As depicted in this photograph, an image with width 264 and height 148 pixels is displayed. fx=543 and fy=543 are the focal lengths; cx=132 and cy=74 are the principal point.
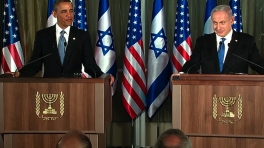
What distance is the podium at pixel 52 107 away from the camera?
173 inches

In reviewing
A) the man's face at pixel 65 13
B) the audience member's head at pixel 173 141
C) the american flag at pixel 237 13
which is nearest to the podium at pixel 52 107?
the man's face at pixel 65 13

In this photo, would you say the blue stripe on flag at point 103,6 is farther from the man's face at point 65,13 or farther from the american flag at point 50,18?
the man's face at point 65,13

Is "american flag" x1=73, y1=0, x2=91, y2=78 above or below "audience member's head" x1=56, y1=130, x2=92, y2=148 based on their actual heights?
above

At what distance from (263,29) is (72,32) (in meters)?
2.65

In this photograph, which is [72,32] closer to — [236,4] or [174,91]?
[174,91]

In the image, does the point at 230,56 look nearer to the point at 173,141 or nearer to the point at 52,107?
the point at 52,107

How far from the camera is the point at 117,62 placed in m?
6.98

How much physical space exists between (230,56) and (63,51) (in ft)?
5.05

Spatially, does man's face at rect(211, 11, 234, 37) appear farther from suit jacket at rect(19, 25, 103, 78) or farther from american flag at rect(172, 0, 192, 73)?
american flag at rect(172, 0, 192, 73)

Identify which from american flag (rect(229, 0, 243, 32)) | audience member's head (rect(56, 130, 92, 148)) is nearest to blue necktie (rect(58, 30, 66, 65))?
american flag (rect(229, 0, 243, 32))

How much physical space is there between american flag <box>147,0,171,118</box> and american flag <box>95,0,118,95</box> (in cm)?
46

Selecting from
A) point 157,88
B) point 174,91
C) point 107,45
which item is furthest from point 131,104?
point 174,91

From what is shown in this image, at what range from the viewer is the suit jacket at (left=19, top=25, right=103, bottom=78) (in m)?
5.03

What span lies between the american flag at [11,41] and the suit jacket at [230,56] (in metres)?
2.45
